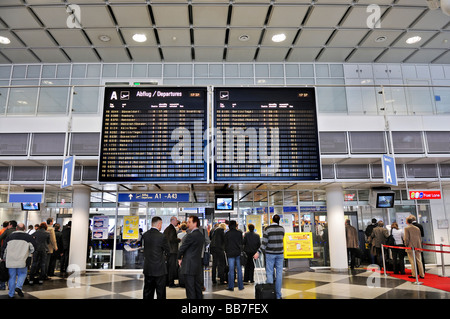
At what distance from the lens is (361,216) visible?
44.0 feet

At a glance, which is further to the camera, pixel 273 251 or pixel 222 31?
pixel 222 31

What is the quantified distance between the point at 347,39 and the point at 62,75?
11321mm

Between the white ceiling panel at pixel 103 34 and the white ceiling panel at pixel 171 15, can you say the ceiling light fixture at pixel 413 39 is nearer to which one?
the white ceiling panel at pixel 171 15

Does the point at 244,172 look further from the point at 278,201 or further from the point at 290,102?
the point at 278,201

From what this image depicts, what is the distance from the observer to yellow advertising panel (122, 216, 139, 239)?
12662 millimetres

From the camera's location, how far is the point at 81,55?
1280cm

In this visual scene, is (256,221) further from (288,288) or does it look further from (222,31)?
(222,31)

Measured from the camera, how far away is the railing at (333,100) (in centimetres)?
910

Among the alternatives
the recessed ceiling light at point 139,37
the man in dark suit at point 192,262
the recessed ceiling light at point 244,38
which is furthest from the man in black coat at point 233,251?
the recessed ceiling light at point 139,37

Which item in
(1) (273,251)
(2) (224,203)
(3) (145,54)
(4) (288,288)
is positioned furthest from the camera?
(3) (145,54)

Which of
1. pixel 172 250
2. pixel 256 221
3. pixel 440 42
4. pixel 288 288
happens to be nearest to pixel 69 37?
pixel 172 250

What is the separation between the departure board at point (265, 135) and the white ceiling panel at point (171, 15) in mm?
5328

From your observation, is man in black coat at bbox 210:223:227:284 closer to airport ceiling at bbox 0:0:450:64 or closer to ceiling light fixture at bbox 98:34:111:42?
airport ceiling at bbox 0:0:450:64

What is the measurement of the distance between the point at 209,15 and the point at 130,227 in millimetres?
8327
